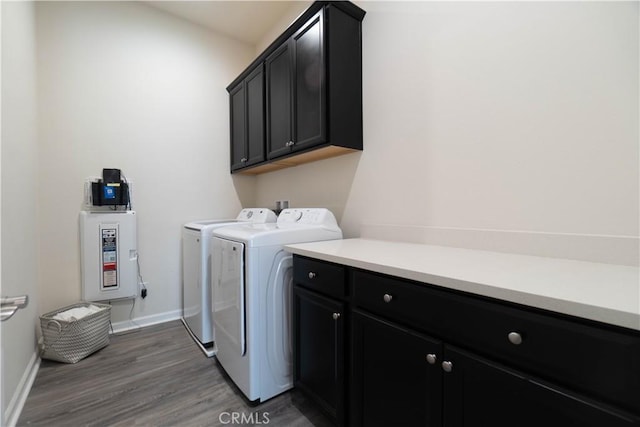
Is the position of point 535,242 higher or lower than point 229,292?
higher

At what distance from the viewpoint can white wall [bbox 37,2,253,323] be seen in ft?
7.11

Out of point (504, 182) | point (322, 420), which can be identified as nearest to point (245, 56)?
point (504, 182)

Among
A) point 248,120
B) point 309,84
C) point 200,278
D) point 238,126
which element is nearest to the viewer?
point 309,84

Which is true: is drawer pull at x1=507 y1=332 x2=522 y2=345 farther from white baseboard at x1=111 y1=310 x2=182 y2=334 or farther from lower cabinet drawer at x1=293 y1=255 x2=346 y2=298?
white baseboard at x1=111 y1=310 x2=182 y2=334

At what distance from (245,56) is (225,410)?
327 cm

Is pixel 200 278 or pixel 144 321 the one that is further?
pixel 144 321

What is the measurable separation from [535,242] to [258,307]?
1.32m

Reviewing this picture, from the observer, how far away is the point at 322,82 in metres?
1.72

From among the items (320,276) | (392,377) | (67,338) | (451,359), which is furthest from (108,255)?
(451,359)

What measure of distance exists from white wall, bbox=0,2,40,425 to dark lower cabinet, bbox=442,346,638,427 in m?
1.76

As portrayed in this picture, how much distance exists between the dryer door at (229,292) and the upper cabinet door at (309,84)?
0.85m

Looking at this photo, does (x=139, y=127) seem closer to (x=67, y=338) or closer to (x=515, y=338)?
(x=67, y=338)

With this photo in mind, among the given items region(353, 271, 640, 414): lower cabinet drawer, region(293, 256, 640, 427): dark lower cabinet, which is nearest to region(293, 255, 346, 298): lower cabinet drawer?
region(293, 256, 640, 427): dark lower cabinet

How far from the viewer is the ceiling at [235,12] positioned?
8.18 ft
